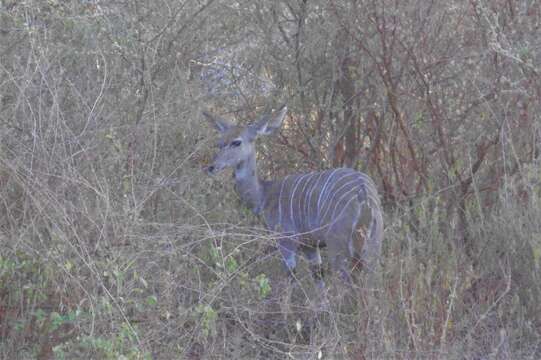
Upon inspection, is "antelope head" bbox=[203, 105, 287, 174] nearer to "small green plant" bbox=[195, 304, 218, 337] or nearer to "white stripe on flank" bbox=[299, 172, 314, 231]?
"white stripe on flank" bbox=[299, 172, 314, 231]

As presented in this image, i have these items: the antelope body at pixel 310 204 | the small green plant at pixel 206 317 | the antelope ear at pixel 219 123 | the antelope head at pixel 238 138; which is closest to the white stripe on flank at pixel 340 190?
the antelope body at pixel 310 204

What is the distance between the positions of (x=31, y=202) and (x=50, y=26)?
1.50 metres

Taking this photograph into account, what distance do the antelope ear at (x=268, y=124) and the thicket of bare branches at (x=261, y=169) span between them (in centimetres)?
38

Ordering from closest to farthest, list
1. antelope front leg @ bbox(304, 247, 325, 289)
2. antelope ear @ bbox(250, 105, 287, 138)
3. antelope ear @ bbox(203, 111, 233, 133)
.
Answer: antelope front leg @ bbox(304, 247, 325, 289) → antelope ear @ bbox(250, 105, 287, 138) → antelope ear @ bbox(203, 111, 233, 133)

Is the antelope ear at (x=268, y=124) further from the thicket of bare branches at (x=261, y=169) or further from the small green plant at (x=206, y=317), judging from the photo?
the small green plant at (x=206, y=317)

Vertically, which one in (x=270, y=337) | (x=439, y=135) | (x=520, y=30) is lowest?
(x=270, y=337)

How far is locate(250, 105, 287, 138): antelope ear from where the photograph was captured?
6.63 m

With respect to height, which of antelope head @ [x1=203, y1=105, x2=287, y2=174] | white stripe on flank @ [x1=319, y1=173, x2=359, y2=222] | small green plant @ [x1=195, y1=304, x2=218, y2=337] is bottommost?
small green plant @ [x1=195, y1=304, x2=218, y2=337]

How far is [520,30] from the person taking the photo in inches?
242

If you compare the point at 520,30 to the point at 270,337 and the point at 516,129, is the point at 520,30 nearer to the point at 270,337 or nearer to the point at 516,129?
the point at 516,129

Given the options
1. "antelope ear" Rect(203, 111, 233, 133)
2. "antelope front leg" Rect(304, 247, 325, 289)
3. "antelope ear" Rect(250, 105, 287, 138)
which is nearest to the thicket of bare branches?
"antelope ear" Rect(203, 111, 233, 133)

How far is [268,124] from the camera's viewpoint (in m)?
6.67

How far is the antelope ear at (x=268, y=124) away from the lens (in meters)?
6.63

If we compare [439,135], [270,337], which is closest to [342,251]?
[270,337]
